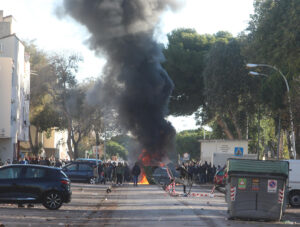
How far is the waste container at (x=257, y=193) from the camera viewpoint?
18.0 meters

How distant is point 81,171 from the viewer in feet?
141

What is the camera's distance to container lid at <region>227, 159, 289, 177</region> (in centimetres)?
1836

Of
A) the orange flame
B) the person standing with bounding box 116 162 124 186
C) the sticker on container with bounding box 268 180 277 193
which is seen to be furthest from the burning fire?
the sticker on container with bounding box 268 180 277 193

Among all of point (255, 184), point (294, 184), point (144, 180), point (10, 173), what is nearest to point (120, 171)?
point (144, 180)

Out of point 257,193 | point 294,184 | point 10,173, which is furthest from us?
point 294,184

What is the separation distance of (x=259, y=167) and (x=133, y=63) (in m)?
28.6

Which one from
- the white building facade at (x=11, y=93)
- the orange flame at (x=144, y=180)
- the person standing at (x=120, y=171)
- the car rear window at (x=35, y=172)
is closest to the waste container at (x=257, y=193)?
the car rear window at (x=35, y=172)

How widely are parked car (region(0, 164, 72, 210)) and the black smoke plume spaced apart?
22060mm

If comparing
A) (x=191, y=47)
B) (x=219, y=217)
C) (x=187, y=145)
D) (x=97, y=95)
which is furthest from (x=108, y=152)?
(x=219, y=217)

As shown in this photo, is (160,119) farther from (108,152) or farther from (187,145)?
(108,152)

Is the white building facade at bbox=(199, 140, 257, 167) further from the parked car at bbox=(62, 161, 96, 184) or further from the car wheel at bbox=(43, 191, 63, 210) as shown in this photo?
the car wheel at bbox=(43, 191, 63, 210)

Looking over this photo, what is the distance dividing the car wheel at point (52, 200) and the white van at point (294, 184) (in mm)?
10522

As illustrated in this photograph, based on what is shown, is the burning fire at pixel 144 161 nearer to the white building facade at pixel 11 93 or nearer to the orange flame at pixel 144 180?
Answer: the orange flame at pixel 144 180

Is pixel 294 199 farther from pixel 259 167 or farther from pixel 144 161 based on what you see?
pixel 144 161
